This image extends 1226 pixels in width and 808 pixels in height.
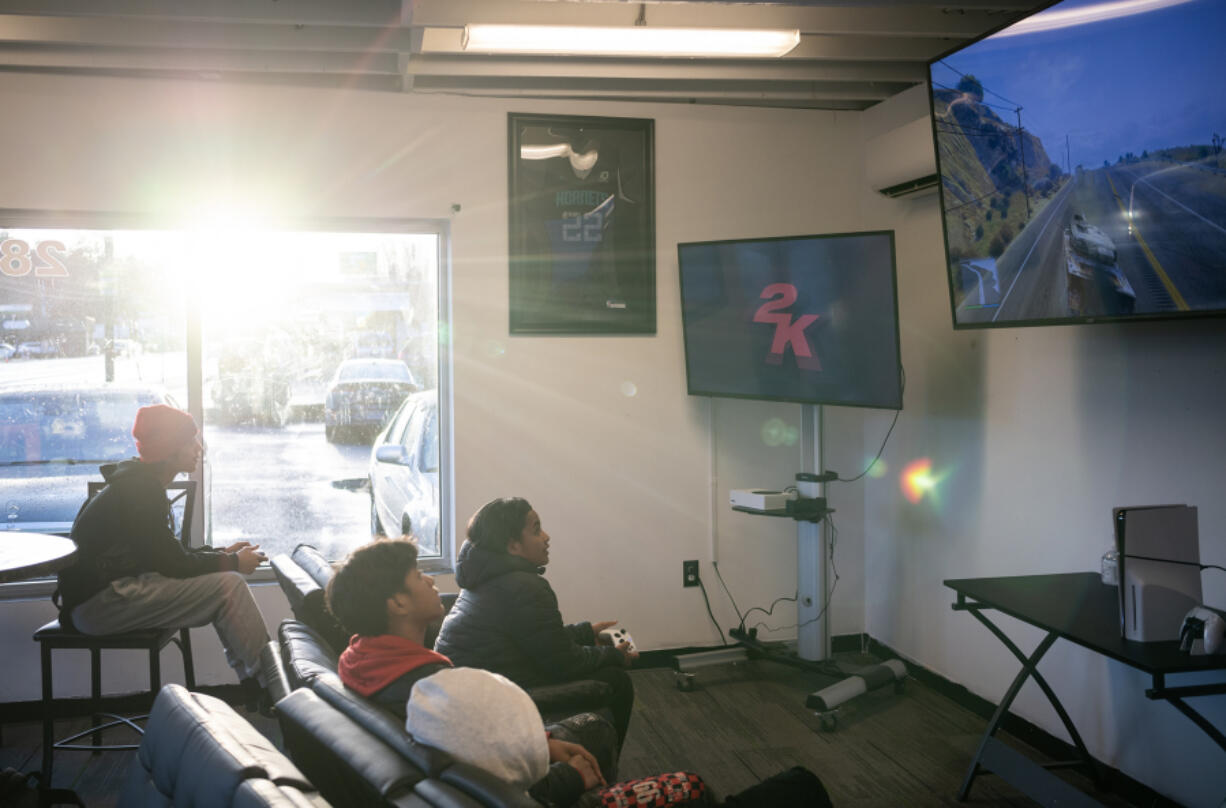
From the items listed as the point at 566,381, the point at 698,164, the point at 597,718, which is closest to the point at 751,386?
the point at 566,381

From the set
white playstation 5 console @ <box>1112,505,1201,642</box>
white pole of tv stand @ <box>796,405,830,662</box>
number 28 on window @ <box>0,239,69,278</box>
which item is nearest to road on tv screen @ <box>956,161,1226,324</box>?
white playstation 5 console @ <box>1112,505,1201,642</box>

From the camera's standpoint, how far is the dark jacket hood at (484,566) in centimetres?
294

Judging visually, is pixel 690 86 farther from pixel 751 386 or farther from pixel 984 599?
pixel 984 599

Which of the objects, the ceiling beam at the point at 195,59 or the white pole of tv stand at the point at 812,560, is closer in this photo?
the ceiling beam at the point at 195,59

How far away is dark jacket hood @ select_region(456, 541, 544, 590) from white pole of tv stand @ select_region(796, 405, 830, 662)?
6.10 ft

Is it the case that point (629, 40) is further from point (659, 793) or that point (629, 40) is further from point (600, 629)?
point (659, 793)

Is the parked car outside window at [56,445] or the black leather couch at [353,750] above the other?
the parked car outside window at [56,445]

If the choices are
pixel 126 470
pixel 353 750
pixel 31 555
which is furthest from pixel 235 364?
pixel 353 750

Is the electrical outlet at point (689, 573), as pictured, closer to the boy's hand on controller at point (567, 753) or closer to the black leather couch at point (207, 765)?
the boy's hand on controller at point (567, 753)

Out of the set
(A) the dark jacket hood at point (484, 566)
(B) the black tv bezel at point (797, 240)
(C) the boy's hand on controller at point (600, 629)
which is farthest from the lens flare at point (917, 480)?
(A) the dark jacket hood at point (484, 566)

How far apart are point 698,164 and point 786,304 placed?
0.98 m

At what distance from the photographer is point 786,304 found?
13.9 feet

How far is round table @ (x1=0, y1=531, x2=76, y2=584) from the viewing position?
9.26ft

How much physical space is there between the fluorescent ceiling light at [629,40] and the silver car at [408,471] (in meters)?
1.73
